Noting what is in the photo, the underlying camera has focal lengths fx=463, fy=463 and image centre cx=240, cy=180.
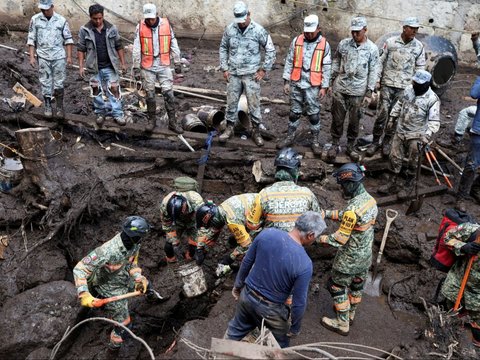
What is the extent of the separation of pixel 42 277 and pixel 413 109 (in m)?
6.07

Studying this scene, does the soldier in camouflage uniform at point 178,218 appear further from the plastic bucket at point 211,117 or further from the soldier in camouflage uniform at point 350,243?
the plastic bucket at point 211,117

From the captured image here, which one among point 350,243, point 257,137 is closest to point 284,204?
point 350,243

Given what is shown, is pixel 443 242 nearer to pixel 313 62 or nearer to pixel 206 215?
pixel 206 215

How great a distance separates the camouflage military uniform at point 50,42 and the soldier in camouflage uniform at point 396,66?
5.40 meters

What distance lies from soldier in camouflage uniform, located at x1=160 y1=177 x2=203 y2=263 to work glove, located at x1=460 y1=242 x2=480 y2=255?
3319 millimetres

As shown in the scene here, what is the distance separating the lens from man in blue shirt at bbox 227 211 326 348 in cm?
425

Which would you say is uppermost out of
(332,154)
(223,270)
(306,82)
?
(306,82)

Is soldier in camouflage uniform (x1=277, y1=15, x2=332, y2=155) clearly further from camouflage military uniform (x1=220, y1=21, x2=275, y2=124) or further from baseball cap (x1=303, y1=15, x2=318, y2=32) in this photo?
camouflage military uniform (x1=220, y1=21, x2=275, y2=124)

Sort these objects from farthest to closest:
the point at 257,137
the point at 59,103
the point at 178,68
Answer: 1. the point at 178,68
2. the point at 59,103
3. the point at 257,137

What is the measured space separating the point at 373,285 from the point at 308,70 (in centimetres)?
351

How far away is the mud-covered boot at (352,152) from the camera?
26.3ft

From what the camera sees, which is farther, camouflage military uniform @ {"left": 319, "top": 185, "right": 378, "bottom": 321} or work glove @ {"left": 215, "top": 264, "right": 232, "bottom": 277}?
work glove @ {"left": 215, "top": 264, "right": 232, "bottom": 277}

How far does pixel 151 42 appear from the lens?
769 centimetres

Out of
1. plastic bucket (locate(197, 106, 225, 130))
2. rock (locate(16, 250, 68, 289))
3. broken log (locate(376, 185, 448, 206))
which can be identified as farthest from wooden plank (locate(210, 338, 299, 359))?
plastic bucket (locate(197, 106, 225, 130))
